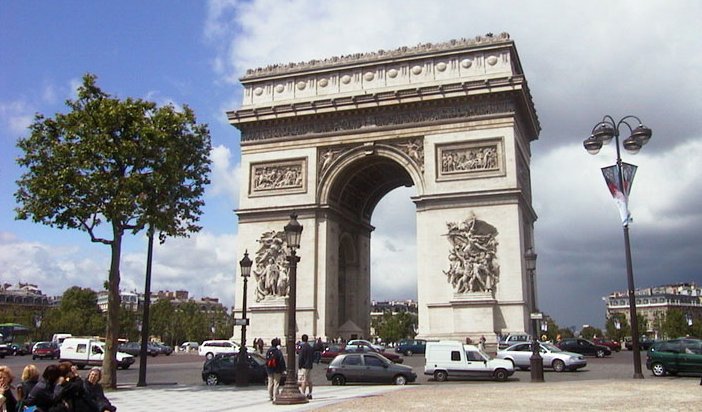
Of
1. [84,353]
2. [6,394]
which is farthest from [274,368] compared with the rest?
[84,353]

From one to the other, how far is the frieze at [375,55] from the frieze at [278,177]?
544 centimetres

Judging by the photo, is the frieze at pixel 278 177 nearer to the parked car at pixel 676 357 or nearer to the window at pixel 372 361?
the window at pixel 372 361

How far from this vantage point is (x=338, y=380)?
22.4m

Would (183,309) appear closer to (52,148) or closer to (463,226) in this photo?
(463,226)

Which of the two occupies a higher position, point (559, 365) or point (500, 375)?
point (559, 365)

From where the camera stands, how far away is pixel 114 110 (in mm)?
20391

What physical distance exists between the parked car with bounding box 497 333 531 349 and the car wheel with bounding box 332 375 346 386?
9825mm

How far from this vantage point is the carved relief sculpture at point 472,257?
32750mm

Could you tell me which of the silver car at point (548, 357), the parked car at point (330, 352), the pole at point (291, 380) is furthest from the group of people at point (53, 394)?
the parked car at point (330, 352)

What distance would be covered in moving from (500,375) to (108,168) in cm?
1430

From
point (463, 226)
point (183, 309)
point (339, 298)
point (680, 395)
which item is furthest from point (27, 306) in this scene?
point (680, 395)

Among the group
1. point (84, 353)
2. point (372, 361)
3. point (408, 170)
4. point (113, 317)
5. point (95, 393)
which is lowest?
point (84, 353)

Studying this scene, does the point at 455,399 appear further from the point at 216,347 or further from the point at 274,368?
the point at 216,347

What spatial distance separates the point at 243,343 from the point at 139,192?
5.68 meters
